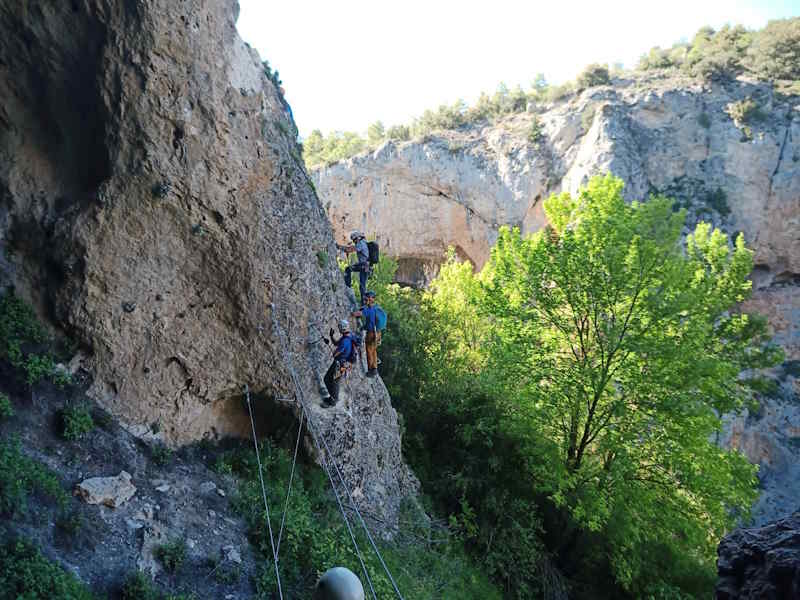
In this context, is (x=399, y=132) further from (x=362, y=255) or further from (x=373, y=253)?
(x=373, y=253)

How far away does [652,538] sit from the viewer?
13.2 m

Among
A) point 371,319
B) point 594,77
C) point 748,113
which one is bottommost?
point 371,319

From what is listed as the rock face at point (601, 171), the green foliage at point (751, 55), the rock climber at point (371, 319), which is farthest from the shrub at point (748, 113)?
the rock climber at point (371, 319)

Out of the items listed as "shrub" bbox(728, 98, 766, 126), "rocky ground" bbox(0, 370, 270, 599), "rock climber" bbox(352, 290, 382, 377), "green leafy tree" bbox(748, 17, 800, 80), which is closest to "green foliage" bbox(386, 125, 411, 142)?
"shrub" bbox(728, 98, 766, 126)

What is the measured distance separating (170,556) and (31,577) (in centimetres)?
178

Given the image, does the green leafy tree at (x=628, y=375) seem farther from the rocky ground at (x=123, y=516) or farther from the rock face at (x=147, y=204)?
the rocky ground at (x=123, y=516)

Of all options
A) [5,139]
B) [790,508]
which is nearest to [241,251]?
[5,139]

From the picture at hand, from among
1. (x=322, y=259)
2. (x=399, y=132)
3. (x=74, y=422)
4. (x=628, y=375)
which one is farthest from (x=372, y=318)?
(x=399, y=132)

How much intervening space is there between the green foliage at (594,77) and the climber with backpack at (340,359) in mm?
37956

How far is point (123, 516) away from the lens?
6.88 m

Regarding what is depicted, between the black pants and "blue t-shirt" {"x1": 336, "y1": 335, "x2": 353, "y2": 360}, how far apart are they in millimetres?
165

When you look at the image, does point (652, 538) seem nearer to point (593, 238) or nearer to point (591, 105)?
point (593, 238)

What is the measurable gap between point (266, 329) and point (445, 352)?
9327 millimetres

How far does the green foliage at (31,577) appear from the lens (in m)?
5.09
